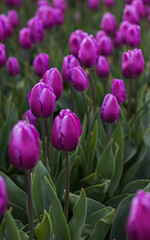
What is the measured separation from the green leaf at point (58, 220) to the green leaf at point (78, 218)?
3 centimetres

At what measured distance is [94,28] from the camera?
3.53 m

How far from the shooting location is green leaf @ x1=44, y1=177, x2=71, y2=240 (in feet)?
3.63

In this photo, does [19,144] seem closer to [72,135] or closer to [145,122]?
[72,135]

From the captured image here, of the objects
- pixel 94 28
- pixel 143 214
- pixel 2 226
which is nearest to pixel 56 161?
pixel 2 226

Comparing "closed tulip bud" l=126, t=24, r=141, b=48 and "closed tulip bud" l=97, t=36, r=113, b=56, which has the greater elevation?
"closed tulip bud" l=126, t=24, r=141, b=48

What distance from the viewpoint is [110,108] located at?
1.35m

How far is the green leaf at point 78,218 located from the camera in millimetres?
1130

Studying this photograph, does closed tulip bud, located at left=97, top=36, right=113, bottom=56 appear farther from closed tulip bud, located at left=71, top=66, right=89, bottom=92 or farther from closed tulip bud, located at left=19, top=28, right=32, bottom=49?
closed tulip bud, located at left=71, top=66, right=89, bottom=92

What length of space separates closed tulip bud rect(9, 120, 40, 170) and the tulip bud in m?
0.53

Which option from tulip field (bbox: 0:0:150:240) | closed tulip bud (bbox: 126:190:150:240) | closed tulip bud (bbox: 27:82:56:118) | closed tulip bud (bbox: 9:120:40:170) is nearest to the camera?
closed tulip bud (bbox: 126:190:150:240)

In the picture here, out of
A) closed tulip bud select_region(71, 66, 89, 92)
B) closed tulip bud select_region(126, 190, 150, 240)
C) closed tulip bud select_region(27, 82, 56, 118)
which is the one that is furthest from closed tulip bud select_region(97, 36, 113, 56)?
closed tulip bud select_region(126, 190, 150, 240)

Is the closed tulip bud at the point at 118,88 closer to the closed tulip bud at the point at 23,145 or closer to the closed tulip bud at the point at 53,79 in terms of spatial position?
the closed tulip bud at the point at 53,79

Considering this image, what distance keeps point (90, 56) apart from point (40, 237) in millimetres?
736

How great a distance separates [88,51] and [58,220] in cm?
68
